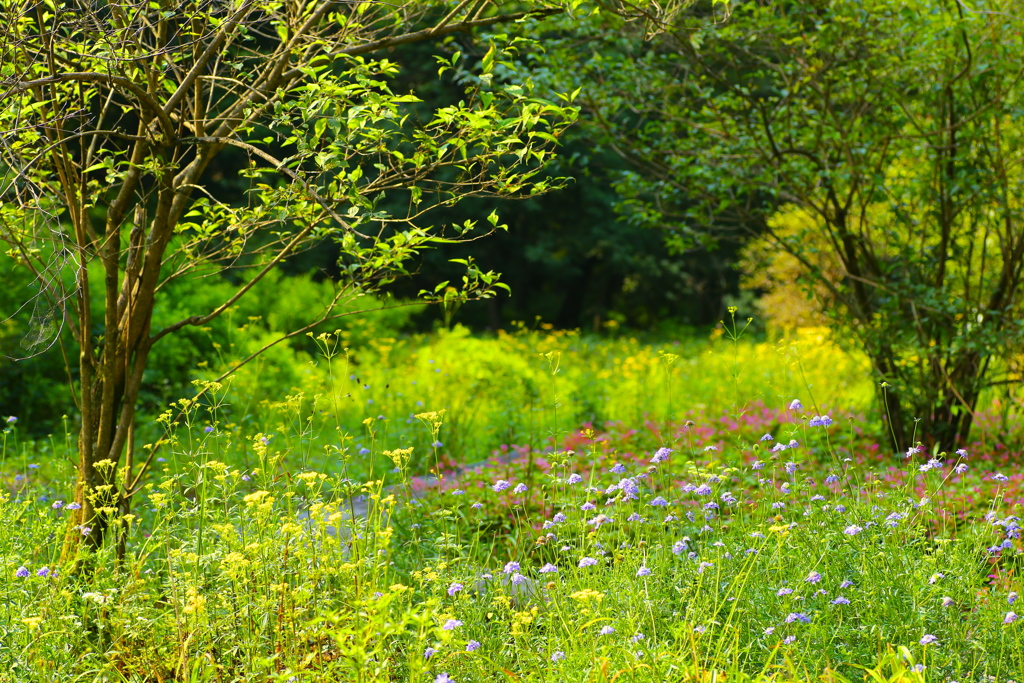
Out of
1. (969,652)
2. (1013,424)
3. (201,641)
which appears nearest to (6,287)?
(201,641)

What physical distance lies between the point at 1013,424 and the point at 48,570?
20.6 feet

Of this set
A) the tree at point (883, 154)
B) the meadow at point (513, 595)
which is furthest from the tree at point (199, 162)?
the tree at point (883, 154)

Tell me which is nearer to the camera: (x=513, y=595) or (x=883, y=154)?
(x=513, y=595)

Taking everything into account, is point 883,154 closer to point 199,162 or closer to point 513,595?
point 513,595

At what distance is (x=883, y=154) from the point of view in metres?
5.55

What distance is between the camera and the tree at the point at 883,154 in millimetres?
5312

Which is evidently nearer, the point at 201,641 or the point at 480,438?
the point at 201,641

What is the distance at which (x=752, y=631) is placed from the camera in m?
2.80

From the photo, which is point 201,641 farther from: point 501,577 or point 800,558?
point 800,558

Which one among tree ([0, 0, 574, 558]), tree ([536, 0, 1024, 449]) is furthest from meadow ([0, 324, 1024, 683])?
tree ([536, 0, 1024, 449])

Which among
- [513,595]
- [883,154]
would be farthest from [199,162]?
[883,154]

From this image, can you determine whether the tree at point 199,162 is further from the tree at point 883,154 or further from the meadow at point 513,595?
the tree at point 883,154

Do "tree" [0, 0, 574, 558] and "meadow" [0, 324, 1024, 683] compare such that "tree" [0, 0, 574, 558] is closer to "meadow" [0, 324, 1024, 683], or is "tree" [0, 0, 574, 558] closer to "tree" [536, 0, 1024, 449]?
"meadow" [0, 324, 1024, 683]

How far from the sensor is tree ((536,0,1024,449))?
5312mm
